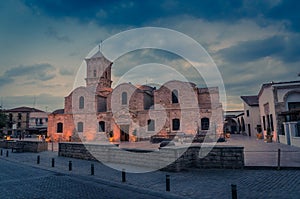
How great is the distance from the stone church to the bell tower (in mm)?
8029

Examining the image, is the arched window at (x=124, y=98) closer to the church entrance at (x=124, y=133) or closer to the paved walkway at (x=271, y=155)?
the church entrance at (x=124, y=133)

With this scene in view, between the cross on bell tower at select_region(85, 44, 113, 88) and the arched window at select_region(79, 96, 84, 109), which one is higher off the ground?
the cross on bell tower at select_region(85, 44, 113, 88)

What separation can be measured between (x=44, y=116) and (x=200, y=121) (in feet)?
164

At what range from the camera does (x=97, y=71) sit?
4075 cm

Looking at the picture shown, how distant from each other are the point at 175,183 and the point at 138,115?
2135cm

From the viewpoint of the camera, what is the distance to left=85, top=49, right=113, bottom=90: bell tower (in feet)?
132

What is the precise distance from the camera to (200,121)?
26.2m

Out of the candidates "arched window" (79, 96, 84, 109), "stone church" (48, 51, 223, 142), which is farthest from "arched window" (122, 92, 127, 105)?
"arched window" (79, 96, 84, 109)

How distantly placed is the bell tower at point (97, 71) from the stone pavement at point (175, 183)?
31.0 meters

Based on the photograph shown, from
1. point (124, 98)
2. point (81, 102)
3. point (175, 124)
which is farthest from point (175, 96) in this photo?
point (81, 102)

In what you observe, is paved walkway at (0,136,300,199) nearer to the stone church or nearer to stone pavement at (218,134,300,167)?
stone pavement at (218,134,300,167)

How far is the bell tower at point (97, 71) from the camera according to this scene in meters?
40.2

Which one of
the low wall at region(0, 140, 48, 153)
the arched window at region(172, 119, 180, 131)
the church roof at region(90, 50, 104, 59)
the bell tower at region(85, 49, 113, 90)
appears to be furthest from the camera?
the church roof at region(90, 50, 104, 59)

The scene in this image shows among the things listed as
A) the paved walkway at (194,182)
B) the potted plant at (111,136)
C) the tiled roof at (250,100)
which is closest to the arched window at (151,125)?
the potted plant at (111,136)
